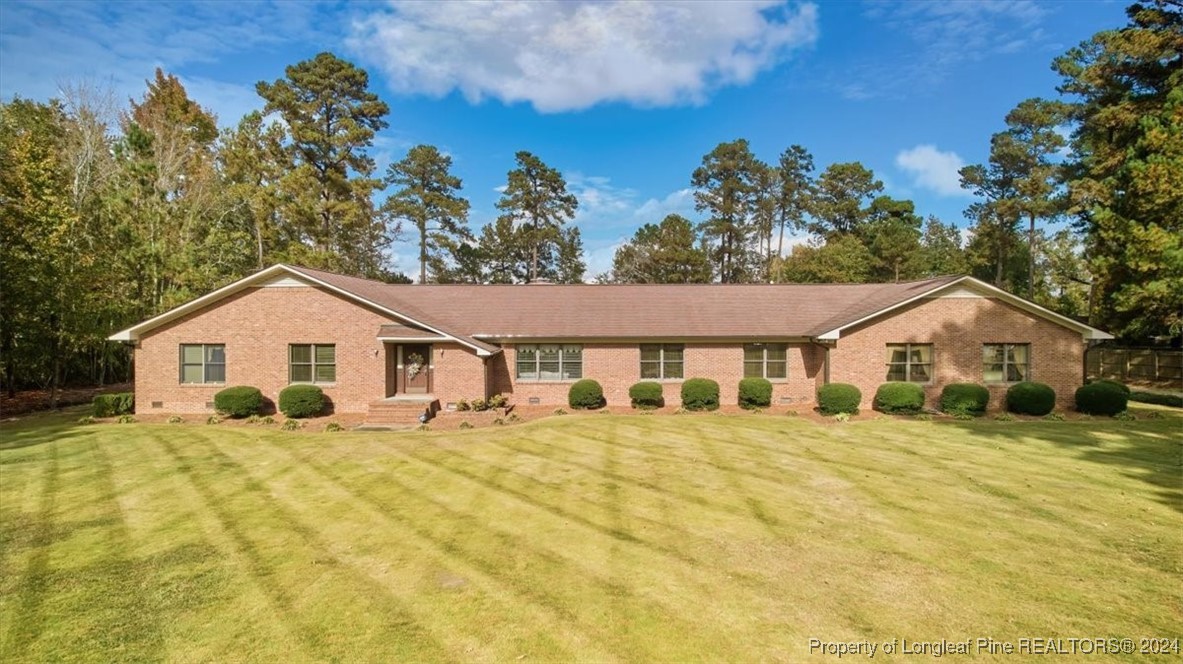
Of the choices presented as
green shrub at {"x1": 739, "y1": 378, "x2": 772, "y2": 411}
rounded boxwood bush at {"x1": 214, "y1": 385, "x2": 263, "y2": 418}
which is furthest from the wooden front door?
green shrub at {"x1": 739, "y1": 378, "x2": 772, "y2": 411}

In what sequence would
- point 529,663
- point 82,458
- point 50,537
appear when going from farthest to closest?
1. point 82,458
2. point 50,537
3. point 529,663

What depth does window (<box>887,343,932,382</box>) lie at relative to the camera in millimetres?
20312

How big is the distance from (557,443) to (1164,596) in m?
11.7

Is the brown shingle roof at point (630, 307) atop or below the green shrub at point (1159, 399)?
atop

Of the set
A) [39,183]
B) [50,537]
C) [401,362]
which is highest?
[39,183]

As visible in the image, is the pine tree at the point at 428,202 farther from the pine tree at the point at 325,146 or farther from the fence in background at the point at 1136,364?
the fence in background at the point at 1136,364

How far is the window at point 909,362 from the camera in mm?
20312

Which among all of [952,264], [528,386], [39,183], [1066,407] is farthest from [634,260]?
[39,183]

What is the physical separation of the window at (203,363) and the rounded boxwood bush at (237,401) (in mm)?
1532

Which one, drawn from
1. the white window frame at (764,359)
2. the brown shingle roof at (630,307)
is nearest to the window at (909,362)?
the brown shingle roof at (630,307)

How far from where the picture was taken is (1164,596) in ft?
20.1

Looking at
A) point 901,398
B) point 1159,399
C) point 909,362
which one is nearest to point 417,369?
point 901,398

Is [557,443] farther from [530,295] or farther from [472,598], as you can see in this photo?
[530,295]

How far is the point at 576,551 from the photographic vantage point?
24.7ft
